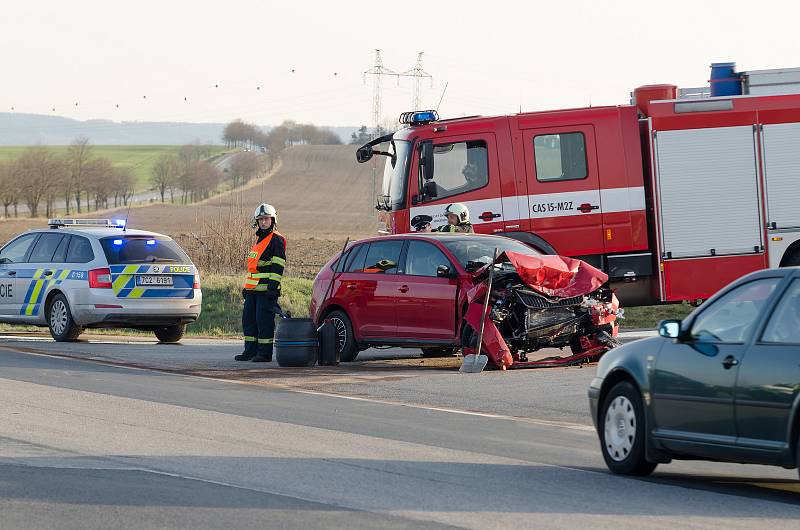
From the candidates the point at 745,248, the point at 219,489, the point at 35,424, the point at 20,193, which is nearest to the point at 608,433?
the point at 219,489

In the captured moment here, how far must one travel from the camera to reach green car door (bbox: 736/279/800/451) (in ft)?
27.6

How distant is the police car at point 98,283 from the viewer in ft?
70.3

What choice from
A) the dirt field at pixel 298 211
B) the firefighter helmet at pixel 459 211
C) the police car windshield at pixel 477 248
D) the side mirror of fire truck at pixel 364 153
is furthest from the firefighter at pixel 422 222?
the dirt field at pixel 298 211

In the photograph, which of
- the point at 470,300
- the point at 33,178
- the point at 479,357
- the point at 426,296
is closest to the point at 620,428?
the point at 479,357

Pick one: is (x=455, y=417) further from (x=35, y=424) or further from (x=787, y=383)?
(x=787, y=383)

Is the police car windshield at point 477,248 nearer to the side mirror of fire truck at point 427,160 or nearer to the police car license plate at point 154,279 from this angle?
the side mirror of fire truck at point 427,160

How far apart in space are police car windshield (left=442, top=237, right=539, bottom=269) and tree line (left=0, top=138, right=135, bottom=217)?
107 meters

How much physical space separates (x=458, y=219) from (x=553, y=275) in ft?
9.44

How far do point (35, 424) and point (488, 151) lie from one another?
1024 cm

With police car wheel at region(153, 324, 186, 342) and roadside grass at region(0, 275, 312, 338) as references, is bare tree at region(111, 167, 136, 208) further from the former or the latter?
police car wheel at region(153, 324, 186, 342)

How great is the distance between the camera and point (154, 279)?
21.6m

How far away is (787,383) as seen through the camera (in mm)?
8406

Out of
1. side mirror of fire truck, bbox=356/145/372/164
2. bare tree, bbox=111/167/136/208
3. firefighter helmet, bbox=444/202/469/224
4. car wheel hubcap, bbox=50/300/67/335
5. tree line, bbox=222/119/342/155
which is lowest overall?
car wheel hubcap, bbox=50/300/67/335

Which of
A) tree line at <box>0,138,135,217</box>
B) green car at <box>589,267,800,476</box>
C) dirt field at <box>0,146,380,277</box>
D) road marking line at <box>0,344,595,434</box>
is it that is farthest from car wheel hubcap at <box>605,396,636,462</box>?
tree line at <box>0,138,135,217</box>
